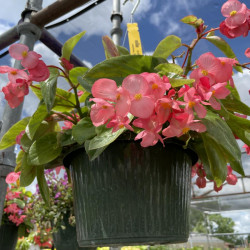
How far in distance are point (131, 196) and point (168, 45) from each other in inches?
Answer: 10.0

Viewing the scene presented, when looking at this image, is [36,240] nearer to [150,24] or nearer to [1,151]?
[1,151]

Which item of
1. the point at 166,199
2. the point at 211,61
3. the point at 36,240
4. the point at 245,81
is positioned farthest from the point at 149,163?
the point at 36,240

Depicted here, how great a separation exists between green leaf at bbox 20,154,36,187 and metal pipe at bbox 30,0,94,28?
0.34 m

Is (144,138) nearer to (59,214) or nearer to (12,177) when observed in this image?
(12,177)

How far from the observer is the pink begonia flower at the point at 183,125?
0.33 metres

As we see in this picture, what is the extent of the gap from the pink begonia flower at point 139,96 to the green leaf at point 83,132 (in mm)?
124

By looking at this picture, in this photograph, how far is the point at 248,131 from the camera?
461 millimetres

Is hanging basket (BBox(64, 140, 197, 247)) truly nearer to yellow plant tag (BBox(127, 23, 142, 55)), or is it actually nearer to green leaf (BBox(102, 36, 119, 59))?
green leaf (BBox(102, 36, 119, 59))

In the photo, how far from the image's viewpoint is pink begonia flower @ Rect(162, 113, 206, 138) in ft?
1.09

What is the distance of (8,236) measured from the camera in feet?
3.27

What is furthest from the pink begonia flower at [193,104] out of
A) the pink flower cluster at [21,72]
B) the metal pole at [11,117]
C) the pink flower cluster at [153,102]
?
the metal pole at [11,117]

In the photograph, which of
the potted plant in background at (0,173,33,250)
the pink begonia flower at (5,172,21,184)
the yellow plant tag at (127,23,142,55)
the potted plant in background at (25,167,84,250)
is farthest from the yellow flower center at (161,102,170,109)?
the potted plant in background at (0,173,33,250)

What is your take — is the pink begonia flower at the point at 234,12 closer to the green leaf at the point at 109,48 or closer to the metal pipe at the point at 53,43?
the green leaf at the point at 109,48

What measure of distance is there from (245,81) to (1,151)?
1.18 m
